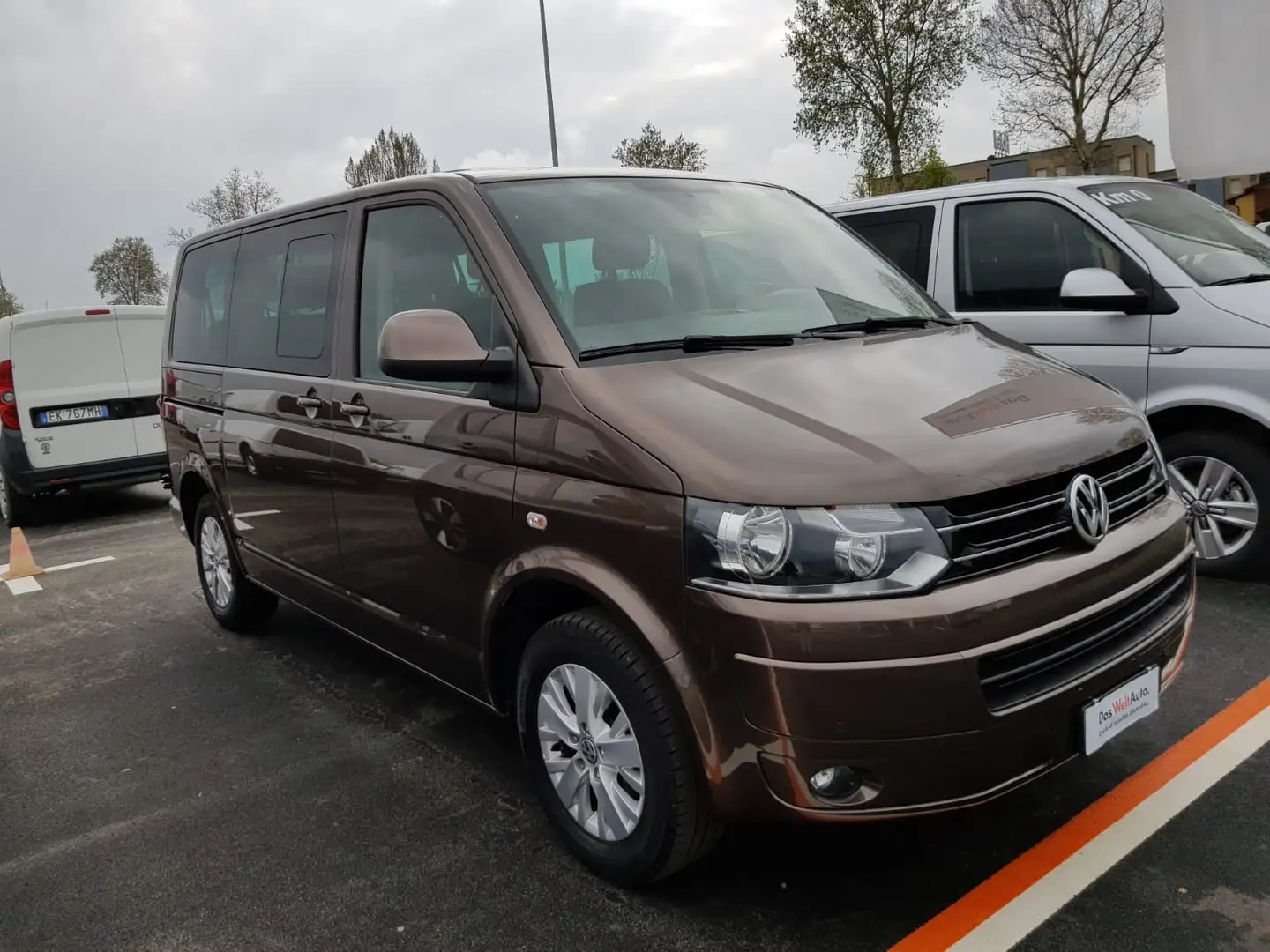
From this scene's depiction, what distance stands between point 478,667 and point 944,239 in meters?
3.75

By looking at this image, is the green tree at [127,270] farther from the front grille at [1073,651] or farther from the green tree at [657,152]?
the front grille at [1073,651]

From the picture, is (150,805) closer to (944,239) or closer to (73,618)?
(73,618)

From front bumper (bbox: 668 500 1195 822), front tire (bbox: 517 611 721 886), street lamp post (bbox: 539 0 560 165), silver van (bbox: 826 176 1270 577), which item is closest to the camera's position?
front bumper (bbox: 668 500 1195 822)

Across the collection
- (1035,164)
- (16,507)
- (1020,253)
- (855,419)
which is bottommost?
(16,507)

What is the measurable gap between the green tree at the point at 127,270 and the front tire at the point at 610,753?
55.8 m

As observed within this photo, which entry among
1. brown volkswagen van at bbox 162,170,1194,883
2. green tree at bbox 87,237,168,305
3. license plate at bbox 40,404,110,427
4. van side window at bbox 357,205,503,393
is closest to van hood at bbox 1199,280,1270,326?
brown volkswagen van at bbox 162,170,1194,883

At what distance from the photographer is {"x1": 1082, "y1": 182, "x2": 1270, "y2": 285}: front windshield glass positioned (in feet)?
15.8

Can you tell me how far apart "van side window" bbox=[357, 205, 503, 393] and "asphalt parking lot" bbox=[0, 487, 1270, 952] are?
4.37ft

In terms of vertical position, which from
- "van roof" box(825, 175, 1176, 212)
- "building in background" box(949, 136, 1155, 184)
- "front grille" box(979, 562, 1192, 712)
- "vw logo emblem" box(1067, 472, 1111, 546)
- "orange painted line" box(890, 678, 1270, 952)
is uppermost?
"building in background" box(949, 136, 1155, 184)

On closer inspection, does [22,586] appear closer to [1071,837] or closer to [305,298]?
[305,298]

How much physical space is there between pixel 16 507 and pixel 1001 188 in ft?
28.6

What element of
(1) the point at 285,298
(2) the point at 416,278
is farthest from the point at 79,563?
(2) the point at 416,278

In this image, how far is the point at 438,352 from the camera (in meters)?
2.82

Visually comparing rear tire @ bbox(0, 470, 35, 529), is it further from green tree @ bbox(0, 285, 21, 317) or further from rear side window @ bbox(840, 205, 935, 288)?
green tree @ bbox(0, 285, 21, 317)
